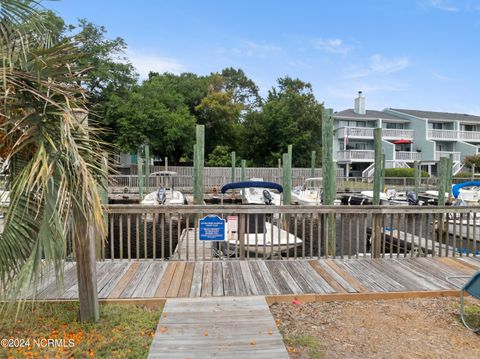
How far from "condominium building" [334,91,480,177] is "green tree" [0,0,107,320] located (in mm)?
30500

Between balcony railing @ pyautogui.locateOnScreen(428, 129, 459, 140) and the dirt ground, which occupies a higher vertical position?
balcony railing @ pyautogui.locateOnScreen(428, 129, 459, 140)

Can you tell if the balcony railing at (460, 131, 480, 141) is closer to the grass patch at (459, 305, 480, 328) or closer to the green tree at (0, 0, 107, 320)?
the grass patch at (459, 305, 480, 328)

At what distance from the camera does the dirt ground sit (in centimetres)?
278

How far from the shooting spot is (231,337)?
2893 mm

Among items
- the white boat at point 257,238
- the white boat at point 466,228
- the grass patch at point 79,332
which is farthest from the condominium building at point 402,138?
the grass patch at point 79,332

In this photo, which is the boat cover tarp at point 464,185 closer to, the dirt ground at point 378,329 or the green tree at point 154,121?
the dirt ground at point 378,329

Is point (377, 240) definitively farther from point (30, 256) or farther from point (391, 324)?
point (30, 256)

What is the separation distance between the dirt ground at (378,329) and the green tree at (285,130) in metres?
27.3

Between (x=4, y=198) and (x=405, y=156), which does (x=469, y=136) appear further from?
(x=4, y=198)

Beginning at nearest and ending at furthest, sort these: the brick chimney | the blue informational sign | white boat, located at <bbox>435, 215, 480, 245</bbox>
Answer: the blue informational sign, white boat, located at <bbox>435, 215, 480, 245</bbox>, the brick chimney

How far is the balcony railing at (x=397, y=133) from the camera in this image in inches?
1339

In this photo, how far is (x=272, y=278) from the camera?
443cm

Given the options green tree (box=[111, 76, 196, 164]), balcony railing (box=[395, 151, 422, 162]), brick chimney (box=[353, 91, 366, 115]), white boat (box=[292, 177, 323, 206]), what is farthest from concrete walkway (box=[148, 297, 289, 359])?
brick chimney (box=[353, 91, 366, 115])

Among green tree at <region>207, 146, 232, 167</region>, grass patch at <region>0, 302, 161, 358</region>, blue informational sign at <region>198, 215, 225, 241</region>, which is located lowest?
grass patch at <region>0, 302, 161, 358</region>
